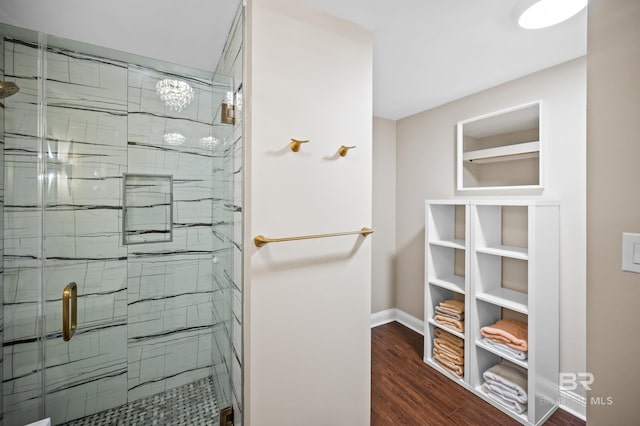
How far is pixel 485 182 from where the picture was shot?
7.81 feet

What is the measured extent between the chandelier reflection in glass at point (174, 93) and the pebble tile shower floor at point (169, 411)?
1.69 m

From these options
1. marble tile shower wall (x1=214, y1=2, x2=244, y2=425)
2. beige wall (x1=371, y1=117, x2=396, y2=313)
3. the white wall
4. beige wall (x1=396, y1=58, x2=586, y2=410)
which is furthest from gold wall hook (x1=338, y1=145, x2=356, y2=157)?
beige wall (x1=371, y1=117, x2=396, y2=313)

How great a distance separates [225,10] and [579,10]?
5.74 feet

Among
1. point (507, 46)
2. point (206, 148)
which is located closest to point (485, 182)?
point (507, 46)

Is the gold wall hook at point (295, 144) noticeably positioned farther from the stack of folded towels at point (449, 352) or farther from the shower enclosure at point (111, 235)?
the stack of folded towels at point (449, 352)

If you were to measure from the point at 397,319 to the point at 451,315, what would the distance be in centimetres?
103

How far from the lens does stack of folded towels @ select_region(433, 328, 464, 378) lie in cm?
212

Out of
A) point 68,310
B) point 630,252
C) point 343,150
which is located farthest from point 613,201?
point 68,310

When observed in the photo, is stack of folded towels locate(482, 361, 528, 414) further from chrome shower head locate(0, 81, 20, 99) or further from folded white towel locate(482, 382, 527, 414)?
chrome shower head locate(0, 81, 20, 99)

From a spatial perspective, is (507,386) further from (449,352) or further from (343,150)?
(343,150)

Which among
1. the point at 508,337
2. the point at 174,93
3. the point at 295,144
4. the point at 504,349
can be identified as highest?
the point at 174,93

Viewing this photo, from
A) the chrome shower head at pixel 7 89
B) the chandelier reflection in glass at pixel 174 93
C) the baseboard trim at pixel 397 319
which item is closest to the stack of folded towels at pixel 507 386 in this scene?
the baseboard trim at pixel 397 319

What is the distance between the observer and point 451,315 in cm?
222

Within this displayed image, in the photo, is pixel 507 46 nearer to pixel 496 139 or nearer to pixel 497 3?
pixel 497 3
